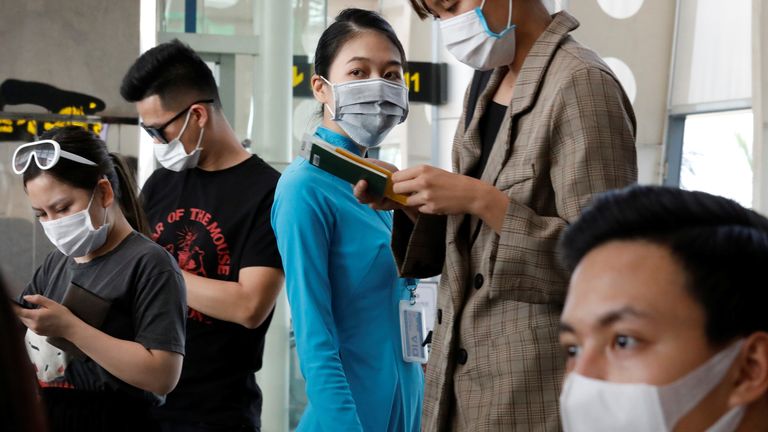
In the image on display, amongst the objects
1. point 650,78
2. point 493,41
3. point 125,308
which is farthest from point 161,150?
point 650,78

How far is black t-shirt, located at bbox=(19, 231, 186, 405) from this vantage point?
2.61 m

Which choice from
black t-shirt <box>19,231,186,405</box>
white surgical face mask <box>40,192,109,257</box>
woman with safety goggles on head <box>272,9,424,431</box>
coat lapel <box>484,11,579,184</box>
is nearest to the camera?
coat lapel <box>484,11,579,184</box>

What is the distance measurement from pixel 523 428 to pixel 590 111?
0.62 m

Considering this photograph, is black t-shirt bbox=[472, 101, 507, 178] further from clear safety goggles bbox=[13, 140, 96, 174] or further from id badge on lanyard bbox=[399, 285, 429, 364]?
clear safety goggles bbox=[13, 140, 96, 174]

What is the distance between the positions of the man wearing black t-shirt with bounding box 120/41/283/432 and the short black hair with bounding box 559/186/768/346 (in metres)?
1.67

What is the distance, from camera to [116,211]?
2873 millimetres

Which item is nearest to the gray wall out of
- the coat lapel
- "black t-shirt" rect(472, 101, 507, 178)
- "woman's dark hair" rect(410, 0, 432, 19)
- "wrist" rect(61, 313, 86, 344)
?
"wrist" rect(61, 313, 86, 344)

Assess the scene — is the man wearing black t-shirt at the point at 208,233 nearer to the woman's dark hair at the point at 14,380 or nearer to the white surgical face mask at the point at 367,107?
the white surgical face mask at the point at 367,107

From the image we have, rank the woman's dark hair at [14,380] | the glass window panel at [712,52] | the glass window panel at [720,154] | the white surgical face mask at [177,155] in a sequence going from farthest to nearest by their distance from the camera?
the glass window panel at [720,154] < the glass window panel at [712,52] < the white surgical face mask at [177,155] < the woman's dark hair at [14,380]

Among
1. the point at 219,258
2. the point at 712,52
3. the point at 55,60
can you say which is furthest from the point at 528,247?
the point at 712,52

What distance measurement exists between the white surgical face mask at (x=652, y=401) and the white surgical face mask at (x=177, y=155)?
2075 millimetres

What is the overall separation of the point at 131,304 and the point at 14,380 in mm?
1939

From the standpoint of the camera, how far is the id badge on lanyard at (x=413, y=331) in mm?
2621

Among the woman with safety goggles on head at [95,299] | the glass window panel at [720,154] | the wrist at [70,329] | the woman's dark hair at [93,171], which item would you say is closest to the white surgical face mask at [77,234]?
the woman with safety goggles on head at [95,299]
